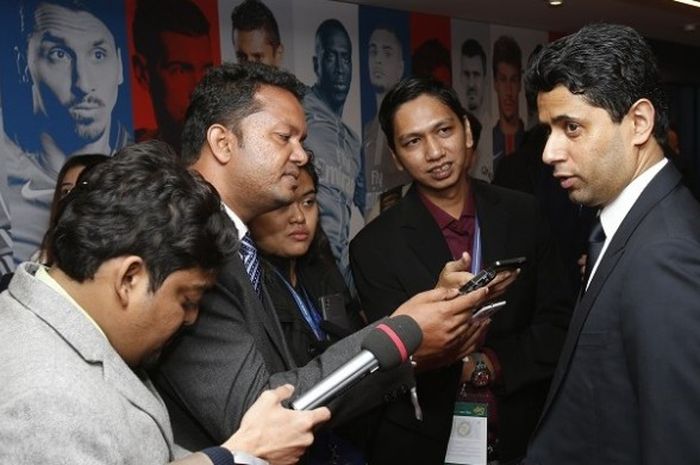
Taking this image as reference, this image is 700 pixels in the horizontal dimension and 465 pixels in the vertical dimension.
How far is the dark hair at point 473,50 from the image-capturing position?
5270 mm

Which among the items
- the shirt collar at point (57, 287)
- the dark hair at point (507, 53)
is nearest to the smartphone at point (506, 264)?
the shirt collar at point (57, 287)

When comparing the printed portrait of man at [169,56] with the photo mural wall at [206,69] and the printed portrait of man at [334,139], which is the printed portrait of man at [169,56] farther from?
the printed portrait of man at [334,139]

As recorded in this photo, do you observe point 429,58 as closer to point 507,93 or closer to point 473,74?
point 473,74

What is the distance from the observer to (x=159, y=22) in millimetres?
3434

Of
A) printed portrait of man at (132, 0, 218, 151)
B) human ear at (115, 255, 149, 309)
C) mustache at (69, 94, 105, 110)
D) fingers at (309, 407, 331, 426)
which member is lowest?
fingers at (309, 407, 331, 426)

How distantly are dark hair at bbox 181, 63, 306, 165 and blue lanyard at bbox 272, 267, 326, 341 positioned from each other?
1.46 ft

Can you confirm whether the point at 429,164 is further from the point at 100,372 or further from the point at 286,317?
the point at 100,372

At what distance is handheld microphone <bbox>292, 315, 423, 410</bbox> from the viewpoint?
1.32 metres

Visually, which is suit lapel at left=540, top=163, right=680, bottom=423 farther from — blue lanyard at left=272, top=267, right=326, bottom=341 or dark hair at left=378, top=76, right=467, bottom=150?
dark hair at left=378, top=76, right=467, bottom=150

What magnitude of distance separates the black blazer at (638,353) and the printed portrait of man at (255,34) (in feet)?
8.25

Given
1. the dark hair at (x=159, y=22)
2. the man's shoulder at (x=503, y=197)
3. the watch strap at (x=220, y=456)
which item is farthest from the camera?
the dark hair at (x=159, y=22)

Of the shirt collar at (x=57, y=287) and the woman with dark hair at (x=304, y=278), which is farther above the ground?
the shirt collar at (x=57, y=287)

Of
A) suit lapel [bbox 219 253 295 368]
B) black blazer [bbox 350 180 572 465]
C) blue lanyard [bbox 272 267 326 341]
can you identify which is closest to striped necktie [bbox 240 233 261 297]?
suit lapel [bbox 219 253 295 368]

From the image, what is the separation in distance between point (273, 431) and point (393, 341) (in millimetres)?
267
